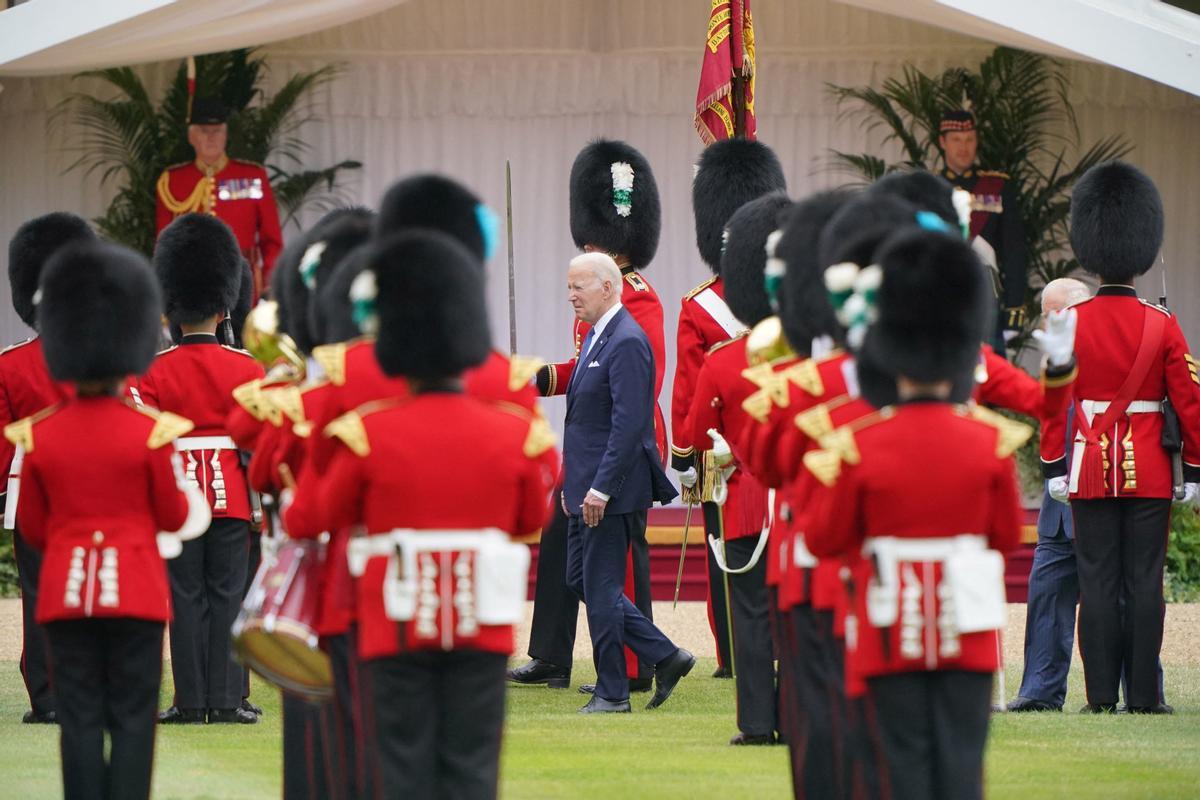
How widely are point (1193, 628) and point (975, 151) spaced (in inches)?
128

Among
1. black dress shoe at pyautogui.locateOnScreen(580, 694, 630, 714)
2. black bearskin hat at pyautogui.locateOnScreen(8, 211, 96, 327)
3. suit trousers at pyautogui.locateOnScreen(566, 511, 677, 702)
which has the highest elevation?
black bearskin hat at pyautogui.locateOnScreen(8, 211, 96, 327)

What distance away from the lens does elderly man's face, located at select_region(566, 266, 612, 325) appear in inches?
283

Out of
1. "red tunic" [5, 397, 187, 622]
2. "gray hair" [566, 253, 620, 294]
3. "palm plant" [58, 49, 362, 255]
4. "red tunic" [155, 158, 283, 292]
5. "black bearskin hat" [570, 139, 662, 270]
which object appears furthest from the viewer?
"palm plant" [58, 49, 362, 255]

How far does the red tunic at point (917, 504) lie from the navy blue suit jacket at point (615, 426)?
9.48 feet

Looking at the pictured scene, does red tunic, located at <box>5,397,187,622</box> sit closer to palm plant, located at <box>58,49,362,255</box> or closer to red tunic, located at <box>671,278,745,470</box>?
red tunic, located at <box>671,278,745,470</box>

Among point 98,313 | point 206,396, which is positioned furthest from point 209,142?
point 98,313

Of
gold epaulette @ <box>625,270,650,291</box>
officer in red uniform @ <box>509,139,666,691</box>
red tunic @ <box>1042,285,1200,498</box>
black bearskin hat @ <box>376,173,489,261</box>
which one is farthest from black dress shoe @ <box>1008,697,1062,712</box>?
black bearskin hat @ <box>376,173,489,261</box>

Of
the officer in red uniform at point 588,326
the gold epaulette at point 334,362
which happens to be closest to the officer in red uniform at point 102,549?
the gold epaulette at point 334,362

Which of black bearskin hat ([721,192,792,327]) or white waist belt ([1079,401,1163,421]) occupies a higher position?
black bearskin hat ([721,192,792,327])

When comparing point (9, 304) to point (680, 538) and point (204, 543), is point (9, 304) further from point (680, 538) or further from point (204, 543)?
point (204, 543)

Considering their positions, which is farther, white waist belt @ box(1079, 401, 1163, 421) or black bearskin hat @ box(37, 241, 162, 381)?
white waist belt @ box(1079, 401, 1163, 421)

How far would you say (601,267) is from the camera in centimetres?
723

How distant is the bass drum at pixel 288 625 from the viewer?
4508 mm

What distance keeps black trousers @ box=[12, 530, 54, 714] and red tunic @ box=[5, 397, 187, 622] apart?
1938mm
